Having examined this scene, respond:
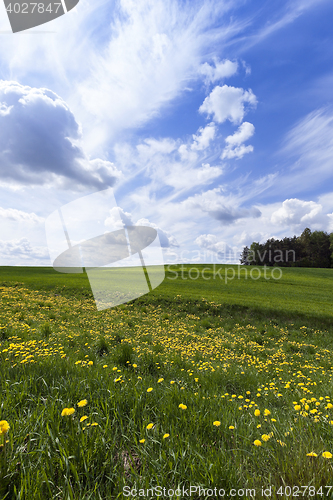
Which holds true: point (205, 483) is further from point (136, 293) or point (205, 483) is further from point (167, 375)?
point (136, 293)

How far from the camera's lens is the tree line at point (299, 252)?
8719 cm

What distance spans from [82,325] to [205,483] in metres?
10.9

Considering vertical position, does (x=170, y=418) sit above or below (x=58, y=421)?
below

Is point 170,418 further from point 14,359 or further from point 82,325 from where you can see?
point 82,325

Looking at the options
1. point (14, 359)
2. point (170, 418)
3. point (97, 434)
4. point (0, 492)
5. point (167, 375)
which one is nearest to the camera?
point (0, 492)

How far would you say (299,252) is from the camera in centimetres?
9256

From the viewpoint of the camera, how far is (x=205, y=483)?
1682 mm

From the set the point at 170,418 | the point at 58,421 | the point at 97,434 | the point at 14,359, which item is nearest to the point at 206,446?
the point at 170,418

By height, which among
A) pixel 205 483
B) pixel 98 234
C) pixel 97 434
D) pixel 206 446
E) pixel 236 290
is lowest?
pixel 236 290

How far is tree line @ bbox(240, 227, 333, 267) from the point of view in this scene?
8719 centimetres

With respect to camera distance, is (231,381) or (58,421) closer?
(58,421)

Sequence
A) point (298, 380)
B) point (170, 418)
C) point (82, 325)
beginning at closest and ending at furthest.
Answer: point (170, 418) → point (298, 380) → point (82, 325)

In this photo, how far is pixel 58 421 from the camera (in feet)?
7.19

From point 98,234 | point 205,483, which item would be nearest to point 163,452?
point 205,483
